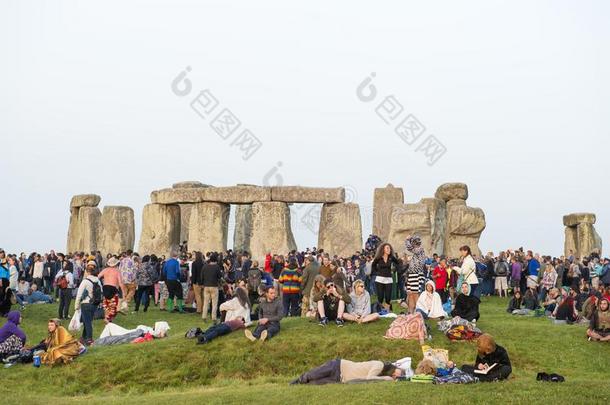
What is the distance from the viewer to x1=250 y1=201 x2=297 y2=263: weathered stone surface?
36.5 metres

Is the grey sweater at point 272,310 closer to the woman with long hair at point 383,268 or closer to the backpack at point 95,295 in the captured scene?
the woman with long hair at point 383,268

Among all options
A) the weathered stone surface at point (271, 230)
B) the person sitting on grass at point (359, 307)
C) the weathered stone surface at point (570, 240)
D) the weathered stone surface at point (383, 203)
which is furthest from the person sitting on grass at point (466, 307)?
the weathered stone surface at point (570, 240)

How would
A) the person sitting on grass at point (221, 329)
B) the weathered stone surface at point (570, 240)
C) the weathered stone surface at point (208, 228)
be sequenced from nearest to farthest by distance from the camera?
the person sitting on grass at point (221, 329), the weathered stone surface at point (208, 228), the weathered stone surface at point (570, 240)

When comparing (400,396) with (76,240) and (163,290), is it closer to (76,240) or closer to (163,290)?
(163,290)

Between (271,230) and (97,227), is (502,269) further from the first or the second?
(97,227)

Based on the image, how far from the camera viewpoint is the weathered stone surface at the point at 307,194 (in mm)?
36875

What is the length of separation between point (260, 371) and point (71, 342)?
12.9 ft

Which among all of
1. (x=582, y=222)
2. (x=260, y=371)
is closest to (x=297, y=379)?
(x=260, y=371)

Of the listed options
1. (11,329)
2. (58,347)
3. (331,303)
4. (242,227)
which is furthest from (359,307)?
(242,227)

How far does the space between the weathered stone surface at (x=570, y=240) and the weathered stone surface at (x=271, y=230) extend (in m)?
12.6

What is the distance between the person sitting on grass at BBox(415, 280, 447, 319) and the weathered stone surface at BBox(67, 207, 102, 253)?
25503 mm

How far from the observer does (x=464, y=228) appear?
36.1 metres

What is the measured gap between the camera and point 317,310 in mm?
19531

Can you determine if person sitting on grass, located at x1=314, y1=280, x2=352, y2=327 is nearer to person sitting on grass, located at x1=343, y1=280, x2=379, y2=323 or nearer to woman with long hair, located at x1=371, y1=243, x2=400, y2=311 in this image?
person sitting on grass, located at x1=343, y1=280, x2=379, y2=323
